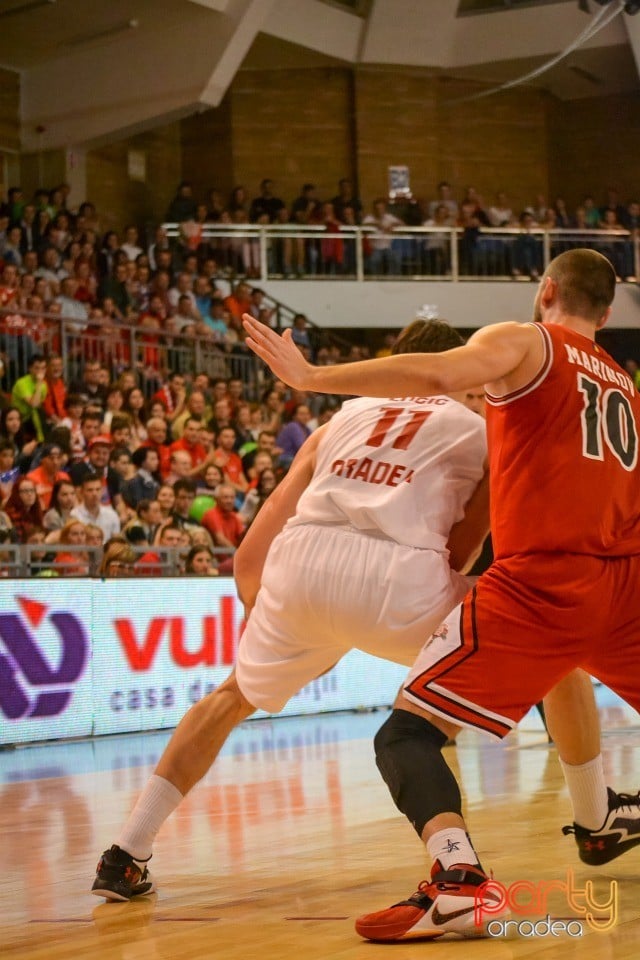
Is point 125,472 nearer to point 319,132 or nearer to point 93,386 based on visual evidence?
point 93,386

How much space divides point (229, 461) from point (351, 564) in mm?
9276

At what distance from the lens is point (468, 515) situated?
4.06 meters

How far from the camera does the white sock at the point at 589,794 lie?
4188 mm

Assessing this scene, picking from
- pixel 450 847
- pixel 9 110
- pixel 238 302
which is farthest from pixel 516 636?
pixel 9 110

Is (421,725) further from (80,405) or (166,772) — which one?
(80,405)

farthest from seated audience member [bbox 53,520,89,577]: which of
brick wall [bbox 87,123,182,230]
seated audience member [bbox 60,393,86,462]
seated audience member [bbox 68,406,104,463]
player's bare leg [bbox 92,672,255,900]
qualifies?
brick wall [bbox 87,123,182,230]

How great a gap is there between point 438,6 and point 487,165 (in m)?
3.72

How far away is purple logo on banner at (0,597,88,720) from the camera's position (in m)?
8.78

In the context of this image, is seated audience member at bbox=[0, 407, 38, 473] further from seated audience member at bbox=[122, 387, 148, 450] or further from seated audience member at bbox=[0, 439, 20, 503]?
seated audience member at bbox=[122, 387, 148, 450]

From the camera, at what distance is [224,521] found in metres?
12.0

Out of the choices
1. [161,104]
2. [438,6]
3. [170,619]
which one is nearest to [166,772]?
[170,619]

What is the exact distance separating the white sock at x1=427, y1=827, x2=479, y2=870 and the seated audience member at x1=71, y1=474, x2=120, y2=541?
7787 millimetres

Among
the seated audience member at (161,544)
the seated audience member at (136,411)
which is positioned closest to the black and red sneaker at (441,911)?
the seated audience member at (161,544)

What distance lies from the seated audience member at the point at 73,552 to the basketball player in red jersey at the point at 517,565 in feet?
21.5
